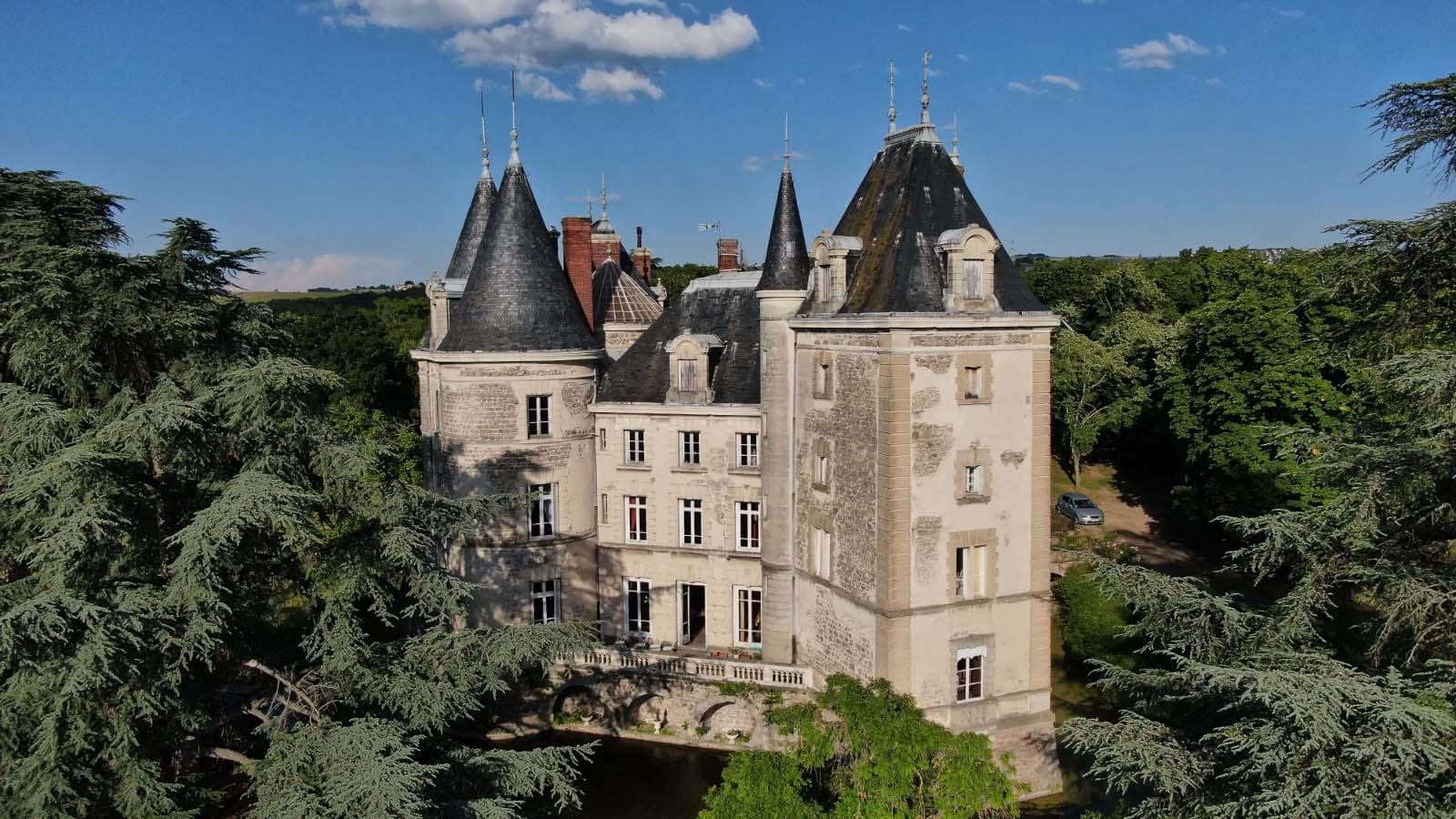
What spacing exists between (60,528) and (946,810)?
52.0ft

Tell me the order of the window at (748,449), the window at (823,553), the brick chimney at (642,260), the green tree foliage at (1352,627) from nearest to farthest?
the green tree foliage at (1352,627), the window at (823,553), the window at (748,449), the brick chimney at (642,260)

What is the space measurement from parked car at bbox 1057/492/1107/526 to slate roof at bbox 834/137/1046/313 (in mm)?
22715

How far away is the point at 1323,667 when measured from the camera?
12.7 meters

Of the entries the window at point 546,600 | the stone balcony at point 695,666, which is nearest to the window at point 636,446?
the window at point 546,600

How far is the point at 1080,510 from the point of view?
43.3m

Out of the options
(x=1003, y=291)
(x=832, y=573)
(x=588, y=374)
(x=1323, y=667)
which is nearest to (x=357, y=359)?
(x=588, y=374)

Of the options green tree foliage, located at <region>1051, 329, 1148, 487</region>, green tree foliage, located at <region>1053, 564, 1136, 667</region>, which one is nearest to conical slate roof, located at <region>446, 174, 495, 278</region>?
green tree foliage, located at <region>1053, 564, 1136, 667</region>

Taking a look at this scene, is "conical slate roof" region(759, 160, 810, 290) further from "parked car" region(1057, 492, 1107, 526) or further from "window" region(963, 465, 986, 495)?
"parked car" region(1057, 492, 1107, 526)

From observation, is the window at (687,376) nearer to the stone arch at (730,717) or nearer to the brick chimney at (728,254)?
the stone arch at (730,717)

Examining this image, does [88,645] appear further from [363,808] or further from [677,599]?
[677,599]

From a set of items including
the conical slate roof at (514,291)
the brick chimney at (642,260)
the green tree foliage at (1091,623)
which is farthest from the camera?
the brick chimney at (642,260)

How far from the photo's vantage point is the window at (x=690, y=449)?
27.1 metres

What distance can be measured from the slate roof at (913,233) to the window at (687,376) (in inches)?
221

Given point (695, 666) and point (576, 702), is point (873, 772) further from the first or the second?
point (576, 702)
